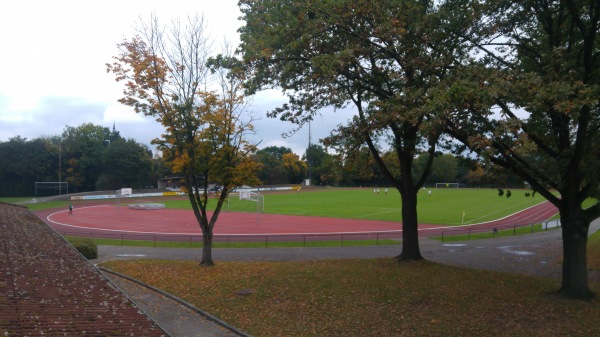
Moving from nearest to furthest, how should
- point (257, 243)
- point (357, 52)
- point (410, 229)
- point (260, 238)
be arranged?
1. point (357, 52)
2. point (410, 229)
3. point (257, 243)
4. point (260, 238)

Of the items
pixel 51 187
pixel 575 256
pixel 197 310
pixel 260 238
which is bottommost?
pixel 260 238

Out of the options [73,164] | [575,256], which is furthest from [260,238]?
[73,164]

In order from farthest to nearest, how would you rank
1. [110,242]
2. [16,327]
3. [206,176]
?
[110,242], [206,176], [16,327]

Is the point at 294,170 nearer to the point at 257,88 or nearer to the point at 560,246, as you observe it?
the point at 560,246

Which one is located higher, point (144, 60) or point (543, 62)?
point (144, 60)

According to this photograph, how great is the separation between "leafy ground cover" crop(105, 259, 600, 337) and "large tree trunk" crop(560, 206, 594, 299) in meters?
0.40

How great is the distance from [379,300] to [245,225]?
3245 cm

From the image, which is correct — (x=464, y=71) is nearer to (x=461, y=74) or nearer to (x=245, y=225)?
(x=461, y=74)

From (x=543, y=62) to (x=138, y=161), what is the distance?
96.3 m

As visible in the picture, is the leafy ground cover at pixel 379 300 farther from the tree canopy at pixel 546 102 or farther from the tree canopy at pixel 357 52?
the tree canopy at pixel 357 52

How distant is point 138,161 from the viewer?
98.1 metres

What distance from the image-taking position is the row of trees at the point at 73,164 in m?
84.3

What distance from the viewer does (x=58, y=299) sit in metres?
7.02

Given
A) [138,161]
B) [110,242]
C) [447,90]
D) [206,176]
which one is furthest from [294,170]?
[447,90]
